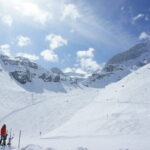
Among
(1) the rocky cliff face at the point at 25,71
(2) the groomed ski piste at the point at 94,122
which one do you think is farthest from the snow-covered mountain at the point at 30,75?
(2) the groomed ski piste at the point at 94,122

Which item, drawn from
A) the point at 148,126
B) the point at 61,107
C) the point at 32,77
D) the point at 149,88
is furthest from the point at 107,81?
the point at 148,126

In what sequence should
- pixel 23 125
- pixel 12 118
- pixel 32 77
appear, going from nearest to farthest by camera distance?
1. pixel 23 125
2. pixel 12 118
3. pixel 32 77

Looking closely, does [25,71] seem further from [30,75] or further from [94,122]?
[94,122]

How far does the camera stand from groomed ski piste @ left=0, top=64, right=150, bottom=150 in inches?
552

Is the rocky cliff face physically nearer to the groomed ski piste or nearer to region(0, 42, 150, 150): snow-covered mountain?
region(0, 42, 150, 150): snow-covered mountain

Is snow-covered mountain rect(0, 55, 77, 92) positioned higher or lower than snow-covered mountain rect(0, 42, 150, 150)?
higher

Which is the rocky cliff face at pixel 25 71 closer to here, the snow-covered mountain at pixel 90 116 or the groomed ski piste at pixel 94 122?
the snow-covered mountain at pixel 90 116

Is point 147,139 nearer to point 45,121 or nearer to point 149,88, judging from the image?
point 149,88

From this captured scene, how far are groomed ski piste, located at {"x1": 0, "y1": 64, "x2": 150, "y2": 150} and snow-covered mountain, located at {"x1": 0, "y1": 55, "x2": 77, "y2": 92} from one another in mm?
65991

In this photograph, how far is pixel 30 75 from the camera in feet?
474

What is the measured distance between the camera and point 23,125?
4294 centimetres

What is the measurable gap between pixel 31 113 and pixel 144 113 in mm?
35010

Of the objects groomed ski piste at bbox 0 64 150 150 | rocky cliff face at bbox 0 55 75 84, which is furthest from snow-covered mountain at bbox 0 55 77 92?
groomed ski piste at bbox 0 64 150 150

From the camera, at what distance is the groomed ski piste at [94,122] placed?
14.0 m
